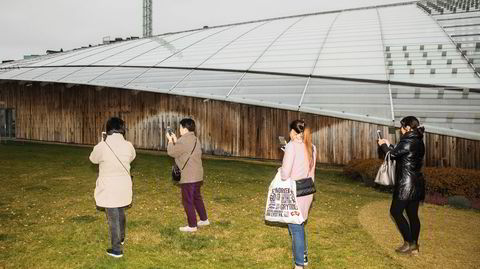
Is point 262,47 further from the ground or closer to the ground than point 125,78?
further from the ground

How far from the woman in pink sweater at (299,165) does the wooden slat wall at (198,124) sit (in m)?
11.8

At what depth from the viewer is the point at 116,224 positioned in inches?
229

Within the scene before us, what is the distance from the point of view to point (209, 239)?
699 cm

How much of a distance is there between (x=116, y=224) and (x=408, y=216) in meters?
4.53

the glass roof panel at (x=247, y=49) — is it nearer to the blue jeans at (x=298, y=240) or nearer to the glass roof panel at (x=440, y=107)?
the glass roof panel at (x=440, y=107)

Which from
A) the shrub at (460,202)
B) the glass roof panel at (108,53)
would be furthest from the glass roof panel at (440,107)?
the glass roof panel at (108,53)

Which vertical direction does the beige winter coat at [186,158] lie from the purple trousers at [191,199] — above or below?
above

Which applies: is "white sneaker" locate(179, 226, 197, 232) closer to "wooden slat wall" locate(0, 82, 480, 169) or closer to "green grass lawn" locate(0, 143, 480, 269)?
"green grass lawn" locate(0, 143, 480, 269)

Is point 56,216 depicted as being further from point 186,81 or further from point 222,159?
point 186,81

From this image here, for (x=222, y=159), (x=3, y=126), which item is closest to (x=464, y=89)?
(x=222, y=159)

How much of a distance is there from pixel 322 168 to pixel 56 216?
1163 centimetres

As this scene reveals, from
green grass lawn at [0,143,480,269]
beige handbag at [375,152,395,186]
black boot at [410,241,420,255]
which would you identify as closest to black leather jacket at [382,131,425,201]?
beige handbag at [375,152,395,186]

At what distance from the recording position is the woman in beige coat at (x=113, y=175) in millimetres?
5684

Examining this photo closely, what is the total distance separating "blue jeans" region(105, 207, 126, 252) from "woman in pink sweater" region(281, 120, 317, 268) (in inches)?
101
